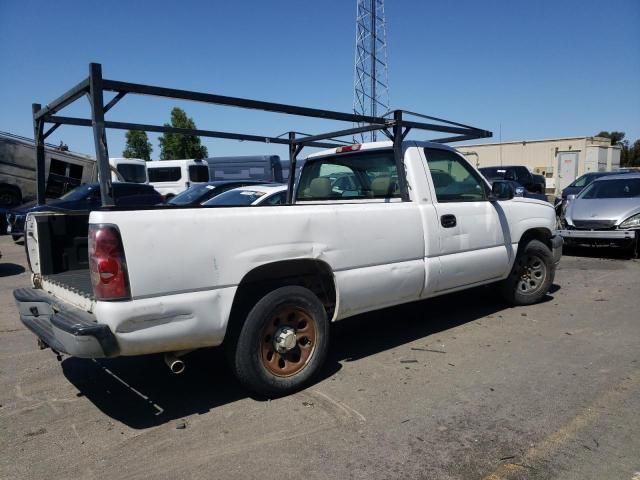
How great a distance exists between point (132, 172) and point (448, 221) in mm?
19362

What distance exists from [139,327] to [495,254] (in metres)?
3.78

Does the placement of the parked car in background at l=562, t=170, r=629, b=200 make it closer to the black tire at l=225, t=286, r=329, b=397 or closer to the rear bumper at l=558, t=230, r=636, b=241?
the rear bumper at l=558, t=230, r=636, b=241

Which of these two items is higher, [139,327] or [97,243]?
[97,243]

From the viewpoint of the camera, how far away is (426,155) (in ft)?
16.1

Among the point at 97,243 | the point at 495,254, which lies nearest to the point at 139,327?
the point at 97,243

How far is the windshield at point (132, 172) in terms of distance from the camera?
69.1 feet

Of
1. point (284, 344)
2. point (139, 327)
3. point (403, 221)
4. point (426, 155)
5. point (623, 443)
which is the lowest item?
point (623, 443)

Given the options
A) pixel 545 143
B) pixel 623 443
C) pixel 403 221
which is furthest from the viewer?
pixel 545 143

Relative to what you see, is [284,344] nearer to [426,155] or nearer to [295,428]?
[295,428]

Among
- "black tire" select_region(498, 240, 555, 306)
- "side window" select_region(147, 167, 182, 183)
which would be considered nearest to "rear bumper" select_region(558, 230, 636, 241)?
"black tire" select_region(498, 240, 555, 306)

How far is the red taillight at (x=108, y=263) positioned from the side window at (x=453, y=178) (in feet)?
9.89

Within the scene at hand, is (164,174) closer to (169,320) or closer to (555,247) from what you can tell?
(555,247)

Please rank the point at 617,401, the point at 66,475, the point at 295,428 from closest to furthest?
the point at 66,475 → the point at 295,428 → the point at 617,401

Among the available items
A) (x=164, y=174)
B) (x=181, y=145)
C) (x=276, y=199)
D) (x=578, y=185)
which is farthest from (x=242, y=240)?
(x=181, y=145)
